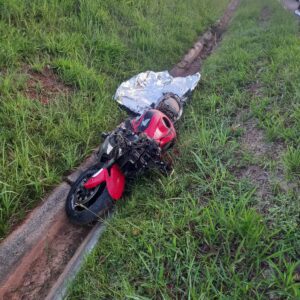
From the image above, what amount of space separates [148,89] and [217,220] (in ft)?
8.05

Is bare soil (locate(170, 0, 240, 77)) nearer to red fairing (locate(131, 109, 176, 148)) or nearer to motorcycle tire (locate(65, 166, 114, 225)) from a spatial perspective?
red fairing (locate(131, 109, 176, 148))

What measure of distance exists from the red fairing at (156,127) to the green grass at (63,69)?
2.03ft

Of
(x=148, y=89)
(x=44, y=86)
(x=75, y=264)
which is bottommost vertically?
(x=75, y=264)

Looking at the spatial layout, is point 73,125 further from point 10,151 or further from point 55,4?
point 55,4

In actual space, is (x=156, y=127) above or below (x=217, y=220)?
below

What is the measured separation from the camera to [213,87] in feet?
14.4

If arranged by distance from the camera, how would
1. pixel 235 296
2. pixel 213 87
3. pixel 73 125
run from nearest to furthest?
pixel 235 296 → pixel 73 125 → pixel 213 87

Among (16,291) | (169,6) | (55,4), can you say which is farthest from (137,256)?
(169,6)

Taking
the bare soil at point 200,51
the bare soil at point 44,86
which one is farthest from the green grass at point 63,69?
the bare soil at point 200,51

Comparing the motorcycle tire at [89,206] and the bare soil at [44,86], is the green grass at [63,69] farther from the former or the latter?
the motorcycle tire at [89,206]

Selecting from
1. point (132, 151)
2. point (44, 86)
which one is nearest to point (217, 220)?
point (132, 151)

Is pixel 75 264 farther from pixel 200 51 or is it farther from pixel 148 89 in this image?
pixel 200 51

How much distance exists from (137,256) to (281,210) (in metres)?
1.04

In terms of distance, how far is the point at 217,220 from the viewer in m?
2.20
